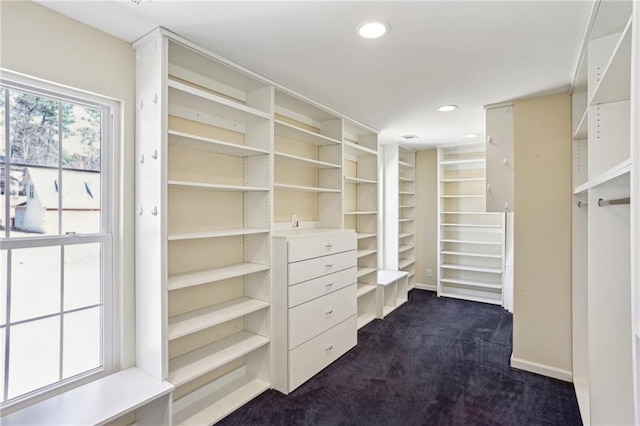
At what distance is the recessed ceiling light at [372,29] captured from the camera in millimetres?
1699

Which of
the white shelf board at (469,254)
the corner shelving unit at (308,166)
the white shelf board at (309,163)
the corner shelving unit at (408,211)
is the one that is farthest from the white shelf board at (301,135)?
the white shelf board at (469,254)

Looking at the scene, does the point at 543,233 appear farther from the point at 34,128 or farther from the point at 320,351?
the point at 34,128

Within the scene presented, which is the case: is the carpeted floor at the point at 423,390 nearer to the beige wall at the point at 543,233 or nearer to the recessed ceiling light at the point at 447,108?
the beige wall at the point at 543,233

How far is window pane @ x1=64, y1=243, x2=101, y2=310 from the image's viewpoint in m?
1.75

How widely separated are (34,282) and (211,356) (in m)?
1.13

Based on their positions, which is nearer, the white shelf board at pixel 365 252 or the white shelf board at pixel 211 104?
the white shelf board at pixel 211 104

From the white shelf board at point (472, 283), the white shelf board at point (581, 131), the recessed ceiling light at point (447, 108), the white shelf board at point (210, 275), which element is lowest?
the white shelf board at point (472, 283)

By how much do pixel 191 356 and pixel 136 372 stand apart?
37cm

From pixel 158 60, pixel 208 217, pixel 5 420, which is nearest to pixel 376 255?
pixel 208 217

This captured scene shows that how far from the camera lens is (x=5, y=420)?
1.49 meters

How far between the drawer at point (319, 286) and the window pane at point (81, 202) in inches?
55.2

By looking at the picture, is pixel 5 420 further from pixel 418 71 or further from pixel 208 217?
pixel 418 71

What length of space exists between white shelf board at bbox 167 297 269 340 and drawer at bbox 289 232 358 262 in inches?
18.8

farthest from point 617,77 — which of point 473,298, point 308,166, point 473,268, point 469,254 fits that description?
point 473,298
